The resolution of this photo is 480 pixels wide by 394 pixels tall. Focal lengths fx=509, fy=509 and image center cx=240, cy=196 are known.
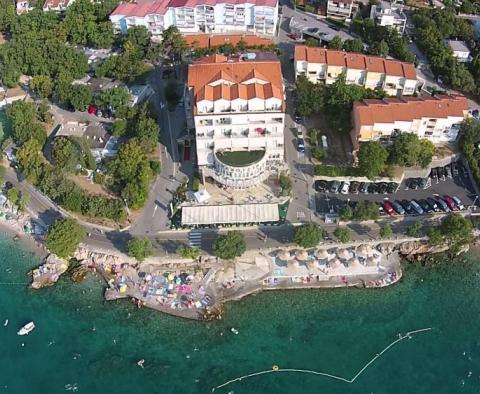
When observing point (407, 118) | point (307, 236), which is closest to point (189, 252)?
point (307, 236)

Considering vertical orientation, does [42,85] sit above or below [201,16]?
below

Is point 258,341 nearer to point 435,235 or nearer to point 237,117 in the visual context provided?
point 435,235

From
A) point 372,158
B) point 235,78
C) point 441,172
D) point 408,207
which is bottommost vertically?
point 408,207

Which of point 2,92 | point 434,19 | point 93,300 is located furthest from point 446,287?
point 2,92

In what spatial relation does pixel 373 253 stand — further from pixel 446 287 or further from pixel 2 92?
pixel 2 92

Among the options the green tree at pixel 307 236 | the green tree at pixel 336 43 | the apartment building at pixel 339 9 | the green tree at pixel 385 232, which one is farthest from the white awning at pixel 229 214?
the apartment building at pixel 339 9

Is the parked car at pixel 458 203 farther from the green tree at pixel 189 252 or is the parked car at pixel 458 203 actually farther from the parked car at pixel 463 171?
the green tree at pixel 189 252
